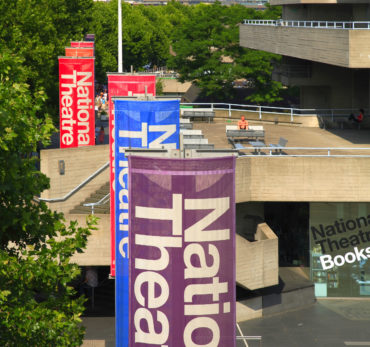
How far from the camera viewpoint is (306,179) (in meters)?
30.2

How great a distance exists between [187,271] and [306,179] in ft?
55.9

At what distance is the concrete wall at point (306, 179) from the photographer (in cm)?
3003

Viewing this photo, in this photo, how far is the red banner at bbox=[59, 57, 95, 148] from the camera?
34.1 meters

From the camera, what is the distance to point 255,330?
2848cm

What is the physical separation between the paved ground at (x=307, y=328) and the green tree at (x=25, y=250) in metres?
10.9

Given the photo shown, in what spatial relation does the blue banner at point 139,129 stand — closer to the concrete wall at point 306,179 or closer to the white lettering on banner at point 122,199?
the white lettering on banner at point 122,199

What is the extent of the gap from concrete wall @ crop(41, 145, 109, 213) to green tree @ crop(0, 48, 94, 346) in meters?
14.4

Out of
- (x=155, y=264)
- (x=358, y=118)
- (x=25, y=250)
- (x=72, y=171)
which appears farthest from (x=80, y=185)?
(x=155, y=264)

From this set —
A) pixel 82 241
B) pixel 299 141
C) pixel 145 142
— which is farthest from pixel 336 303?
pixel 82 241

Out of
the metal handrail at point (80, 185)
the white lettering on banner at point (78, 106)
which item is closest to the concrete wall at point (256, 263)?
the metal handrail at point (80, 185)

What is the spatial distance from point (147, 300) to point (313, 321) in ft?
53.9

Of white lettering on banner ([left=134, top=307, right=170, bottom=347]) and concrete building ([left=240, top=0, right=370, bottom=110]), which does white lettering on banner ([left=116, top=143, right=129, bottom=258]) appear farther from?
concrete building ([left=240, top=0, right=370, bottom=110])

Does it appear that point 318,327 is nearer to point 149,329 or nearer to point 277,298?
point 277,298

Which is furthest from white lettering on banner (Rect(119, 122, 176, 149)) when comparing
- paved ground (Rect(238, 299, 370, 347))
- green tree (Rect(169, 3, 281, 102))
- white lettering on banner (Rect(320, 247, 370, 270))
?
green tree (Rect(169, 3, 281, 102))
